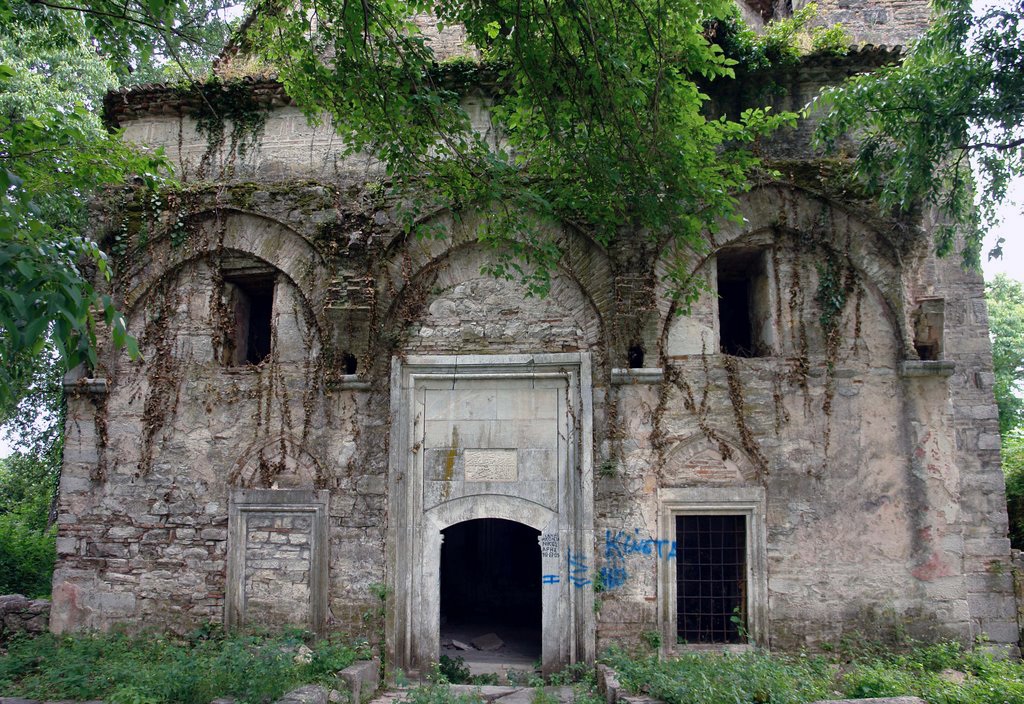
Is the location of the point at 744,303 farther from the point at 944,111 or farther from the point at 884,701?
the point at 884,701

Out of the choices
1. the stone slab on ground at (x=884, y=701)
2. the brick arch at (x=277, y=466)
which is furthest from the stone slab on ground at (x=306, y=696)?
the stone slab on ground at (x=884, y=701)

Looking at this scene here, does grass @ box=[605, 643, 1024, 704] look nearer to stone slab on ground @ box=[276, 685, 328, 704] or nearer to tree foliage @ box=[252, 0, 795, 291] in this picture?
stone slab on ground @ box=[276, 685, 328, 704]

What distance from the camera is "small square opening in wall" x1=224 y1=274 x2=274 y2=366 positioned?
29.0 feet

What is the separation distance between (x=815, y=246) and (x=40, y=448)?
14.2 meters

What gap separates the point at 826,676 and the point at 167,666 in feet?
20.2

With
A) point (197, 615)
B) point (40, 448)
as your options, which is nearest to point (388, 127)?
point (197, 615)

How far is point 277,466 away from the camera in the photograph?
8.23m

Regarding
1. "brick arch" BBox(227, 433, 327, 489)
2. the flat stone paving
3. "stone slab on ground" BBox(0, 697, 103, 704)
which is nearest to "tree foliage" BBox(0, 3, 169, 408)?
"brick arch" BBox(227, 433, 327, 489)

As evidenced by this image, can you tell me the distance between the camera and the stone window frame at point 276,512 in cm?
789

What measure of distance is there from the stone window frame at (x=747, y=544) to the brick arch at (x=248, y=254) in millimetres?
4492

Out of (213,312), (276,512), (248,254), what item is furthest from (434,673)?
(248,254)

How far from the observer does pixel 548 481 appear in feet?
25.9

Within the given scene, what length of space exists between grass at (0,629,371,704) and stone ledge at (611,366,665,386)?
400 centimetres

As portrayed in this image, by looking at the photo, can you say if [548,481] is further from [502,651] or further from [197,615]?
[197,615]
